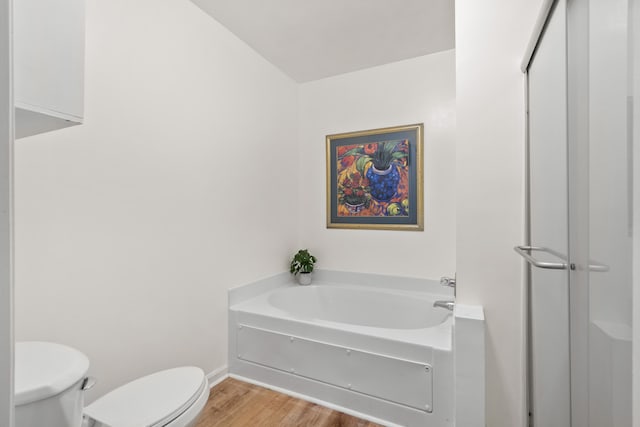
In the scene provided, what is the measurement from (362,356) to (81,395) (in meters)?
1.32

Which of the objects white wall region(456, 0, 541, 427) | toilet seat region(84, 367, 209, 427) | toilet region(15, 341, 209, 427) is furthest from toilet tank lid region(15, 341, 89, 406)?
white wall region(456, 0, 541, 427)

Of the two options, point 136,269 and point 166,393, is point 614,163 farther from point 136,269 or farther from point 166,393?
point 136,269

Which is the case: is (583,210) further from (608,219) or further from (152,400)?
(152,400)

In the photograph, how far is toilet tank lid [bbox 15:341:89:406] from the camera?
2.40ft

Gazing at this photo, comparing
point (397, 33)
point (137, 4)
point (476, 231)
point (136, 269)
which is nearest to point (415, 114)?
point (397, 33)

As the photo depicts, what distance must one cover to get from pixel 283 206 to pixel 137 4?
5.69ft

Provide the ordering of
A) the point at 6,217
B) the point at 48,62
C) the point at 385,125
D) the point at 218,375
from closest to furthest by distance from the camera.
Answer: the point at 6,217 < the point at 48,62 < the point at 218,375 < the point at 385,125

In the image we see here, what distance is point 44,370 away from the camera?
84 cm

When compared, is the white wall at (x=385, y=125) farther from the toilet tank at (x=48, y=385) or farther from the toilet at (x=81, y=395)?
the toilet tank at (x=48, y=385)

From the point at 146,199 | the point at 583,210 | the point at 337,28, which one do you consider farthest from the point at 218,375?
the point at 337,28

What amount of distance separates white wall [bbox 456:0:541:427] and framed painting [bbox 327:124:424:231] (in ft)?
3.31

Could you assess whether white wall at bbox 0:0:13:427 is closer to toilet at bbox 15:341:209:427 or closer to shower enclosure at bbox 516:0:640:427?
toilet at bbox 15:341:209:427

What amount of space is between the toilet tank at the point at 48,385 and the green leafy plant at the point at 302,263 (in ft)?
6.74

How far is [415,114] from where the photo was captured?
103 inches
